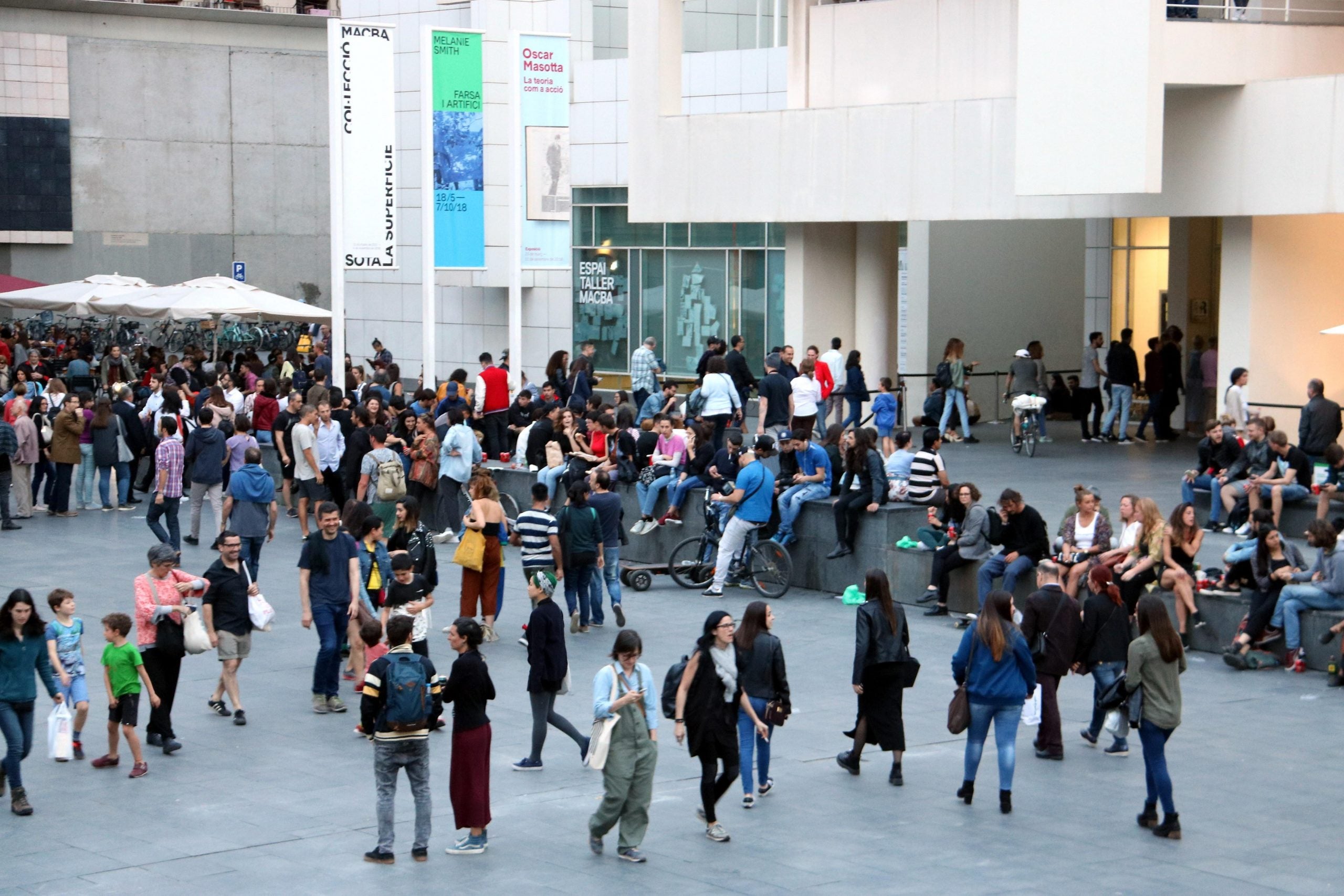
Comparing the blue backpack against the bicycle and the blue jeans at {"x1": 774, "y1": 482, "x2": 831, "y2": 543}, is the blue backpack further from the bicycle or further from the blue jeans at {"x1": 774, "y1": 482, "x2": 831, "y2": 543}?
the blue jeans at {"x1": 774, "y1": 482, "x2": 831, "y2": 543}

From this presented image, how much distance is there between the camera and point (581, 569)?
16266 millimetres

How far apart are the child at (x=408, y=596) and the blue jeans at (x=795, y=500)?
6.50 metres

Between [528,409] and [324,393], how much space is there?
9.06 feet

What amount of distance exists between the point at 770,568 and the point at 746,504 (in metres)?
0.78

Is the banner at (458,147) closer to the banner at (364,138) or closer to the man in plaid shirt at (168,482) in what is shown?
the banner at (364,138)

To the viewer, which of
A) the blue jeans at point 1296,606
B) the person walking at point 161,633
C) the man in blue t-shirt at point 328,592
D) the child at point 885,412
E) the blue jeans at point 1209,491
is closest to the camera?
the person walking at point 161,633

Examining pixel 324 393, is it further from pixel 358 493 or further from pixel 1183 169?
pixel 1183 169

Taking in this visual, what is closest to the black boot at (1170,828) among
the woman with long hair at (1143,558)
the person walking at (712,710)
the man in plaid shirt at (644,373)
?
the person walking at (712,710)

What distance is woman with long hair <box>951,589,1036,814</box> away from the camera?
1095cm

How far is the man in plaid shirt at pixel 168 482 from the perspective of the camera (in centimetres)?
1995

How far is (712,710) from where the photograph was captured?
10.4 m

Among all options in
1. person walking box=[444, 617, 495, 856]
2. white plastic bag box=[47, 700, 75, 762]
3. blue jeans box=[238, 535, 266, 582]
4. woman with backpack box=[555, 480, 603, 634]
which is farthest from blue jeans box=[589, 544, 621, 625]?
person walking box=[444, 617, 495, 856]

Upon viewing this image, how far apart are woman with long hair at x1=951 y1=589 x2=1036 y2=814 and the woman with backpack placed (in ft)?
18.7

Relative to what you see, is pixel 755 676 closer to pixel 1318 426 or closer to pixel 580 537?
pixel 580 537
